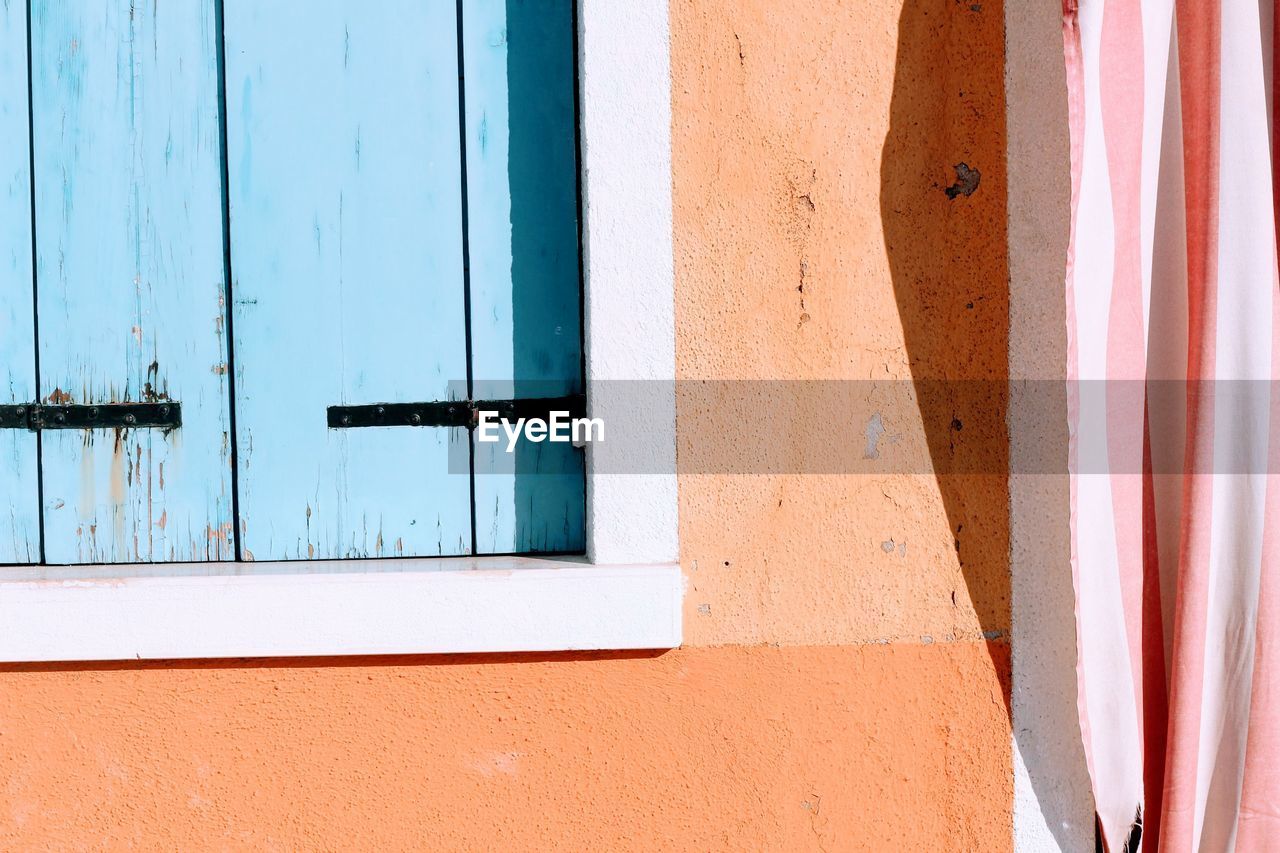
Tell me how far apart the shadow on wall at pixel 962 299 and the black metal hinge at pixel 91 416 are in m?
1.08

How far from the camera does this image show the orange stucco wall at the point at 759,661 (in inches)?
45.4

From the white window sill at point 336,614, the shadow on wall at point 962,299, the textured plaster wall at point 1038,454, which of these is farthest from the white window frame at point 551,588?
the textured plaster wall at point 1038,454

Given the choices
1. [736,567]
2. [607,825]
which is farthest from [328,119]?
[607,825]

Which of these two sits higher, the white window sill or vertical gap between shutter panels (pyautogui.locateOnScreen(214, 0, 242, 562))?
vertical gap between shutter panels (pyautogui.locateOnScreen(214, 0, 242, 562))

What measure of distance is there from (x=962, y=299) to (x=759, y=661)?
0.59m

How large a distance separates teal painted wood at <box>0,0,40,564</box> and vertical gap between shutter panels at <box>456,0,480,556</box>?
635mm

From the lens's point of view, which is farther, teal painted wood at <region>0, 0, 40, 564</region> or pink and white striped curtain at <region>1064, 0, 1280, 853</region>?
teal painted wood at <region>0, 0, 40, 564</region>

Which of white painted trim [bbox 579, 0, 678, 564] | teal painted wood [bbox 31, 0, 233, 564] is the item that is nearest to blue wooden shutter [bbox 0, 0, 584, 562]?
teal painted wood [bbox 31, 0, 233, 564]

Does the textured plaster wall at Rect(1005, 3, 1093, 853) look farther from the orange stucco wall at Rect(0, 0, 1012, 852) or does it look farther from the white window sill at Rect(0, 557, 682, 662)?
the white window sill at Rect(0, 557, 682, 662)

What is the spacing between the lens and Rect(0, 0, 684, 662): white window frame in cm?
112

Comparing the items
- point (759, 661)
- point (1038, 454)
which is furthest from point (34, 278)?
point (1038, 454)

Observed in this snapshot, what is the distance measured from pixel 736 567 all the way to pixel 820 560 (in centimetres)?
12

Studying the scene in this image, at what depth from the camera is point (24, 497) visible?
1.23 meters

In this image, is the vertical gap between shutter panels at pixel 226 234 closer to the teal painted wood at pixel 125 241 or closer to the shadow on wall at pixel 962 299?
the teal painted wood at pixel 125 241
